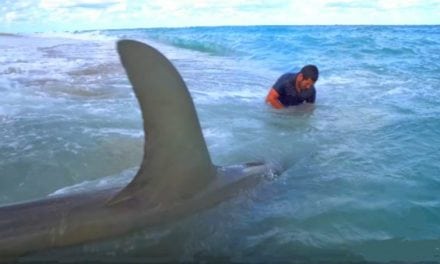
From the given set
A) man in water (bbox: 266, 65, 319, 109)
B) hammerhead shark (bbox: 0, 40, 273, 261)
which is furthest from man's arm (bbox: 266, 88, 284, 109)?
hammerhead shark (bbox: 0, 40, 273, 261)

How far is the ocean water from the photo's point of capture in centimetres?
328

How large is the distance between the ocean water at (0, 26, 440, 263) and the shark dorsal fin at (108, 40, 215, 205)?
22cm

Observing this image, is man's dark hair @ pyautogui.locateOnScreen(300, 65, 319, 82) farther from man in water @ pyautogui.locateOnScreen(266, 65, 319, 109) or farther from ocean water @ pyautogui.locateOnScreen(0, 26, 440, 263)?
ocean water @ pyautogui.locateOnScreen(0, 26, 440, 263)

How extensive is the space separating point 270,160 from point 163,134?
6.55 ft

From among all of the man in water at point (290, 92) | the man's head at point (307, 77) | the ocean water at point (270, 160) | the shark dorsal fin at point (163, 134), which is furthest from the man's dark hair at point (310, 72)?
the shark dorsal fin at point (163, 134)

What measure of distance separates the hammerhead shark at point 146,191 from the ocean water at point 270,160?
3.3 inches

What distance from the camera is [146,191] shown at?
3.10 meters

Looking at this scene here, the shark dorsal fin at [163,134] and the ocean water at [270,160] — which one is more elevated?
the shark dorsal fin at [163,134]

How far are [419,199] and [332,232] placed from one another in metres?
1.02

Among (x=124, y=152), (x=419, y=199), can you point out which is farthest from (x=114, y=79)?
(x=419, y=199)

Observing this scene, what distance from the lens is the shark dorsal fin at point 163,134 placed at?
2.99 meters

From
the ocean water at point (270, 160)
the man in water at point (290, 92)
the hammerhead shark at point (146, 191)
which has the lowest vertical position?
the ocean water at point (270, 160)

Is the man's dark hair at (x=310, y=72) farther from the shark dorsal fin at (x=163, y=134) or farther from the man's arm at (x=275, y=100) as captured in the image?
the shark dorsal fin at (x=163, y=134)

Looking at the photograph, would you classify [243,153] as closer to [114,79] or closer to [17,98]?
[17,98]
